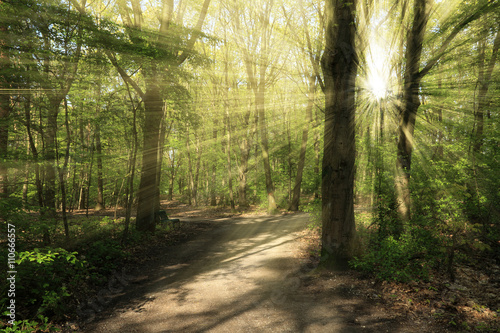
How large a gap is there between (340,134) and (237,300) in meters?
4.65

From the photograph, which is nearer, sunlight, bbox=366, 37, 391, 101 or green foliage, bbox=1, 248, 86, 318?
green foliage, bbox=1, 248, 86, 318

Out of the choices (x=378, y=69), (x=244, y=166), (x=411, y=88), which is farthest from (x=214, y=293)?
(x=378, y=69)

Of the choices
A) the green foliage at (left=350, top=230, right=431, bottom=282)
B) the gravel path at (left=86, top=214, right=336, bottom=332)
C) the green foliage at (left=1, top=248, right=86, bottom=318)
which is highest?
the green foliage at (left=1, top=248, right=86, bottom=318)

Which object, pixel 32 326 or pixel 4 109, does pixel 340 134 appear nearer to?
pixel 32 326

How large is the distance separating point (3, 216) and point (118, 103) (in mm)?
6496

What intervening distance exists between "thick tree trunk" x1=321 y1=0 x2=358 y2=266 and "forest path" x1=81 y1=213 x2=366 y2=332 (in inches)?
50.3

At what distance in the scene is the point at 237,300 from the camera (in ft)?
16.9

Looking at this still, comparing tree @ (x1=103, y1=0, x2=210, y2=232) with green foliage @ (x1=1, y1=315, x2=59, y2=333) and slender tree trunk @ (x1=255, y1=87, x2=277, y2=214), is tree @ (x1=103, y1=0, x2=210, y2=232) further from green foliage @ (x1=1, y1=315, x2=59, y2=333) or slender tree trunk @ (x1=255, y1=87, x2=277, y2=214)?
slender tree trunk @ (x1=255, y1=87, x2=277, y2=214)

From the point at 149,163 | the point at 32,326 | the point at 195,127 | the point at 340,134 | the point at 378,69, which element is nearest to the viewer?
the point at 32,326

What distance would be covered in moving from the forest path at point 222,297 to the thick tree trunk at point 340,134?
1278 millimetres

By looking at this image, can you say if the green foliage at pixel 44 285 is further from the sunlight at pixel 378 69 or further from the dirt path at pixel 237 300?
the sunlight at pixel 378 69

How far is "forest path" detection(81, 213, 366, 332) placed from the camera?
166 inches

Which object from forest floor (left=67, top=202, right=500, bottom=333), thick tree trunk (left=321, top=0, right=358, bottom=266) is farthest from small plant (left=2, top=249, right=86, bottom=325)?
thick tree trunk (left=321, top=0, right=358, bottom=266)

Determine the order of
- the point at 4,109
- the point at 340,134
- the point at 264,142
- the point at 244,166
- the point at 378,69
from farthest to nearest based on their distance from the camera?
the point at 244,166
the point at 264,142
the point at 378,69
the point at 4,109
the point at 340,134
